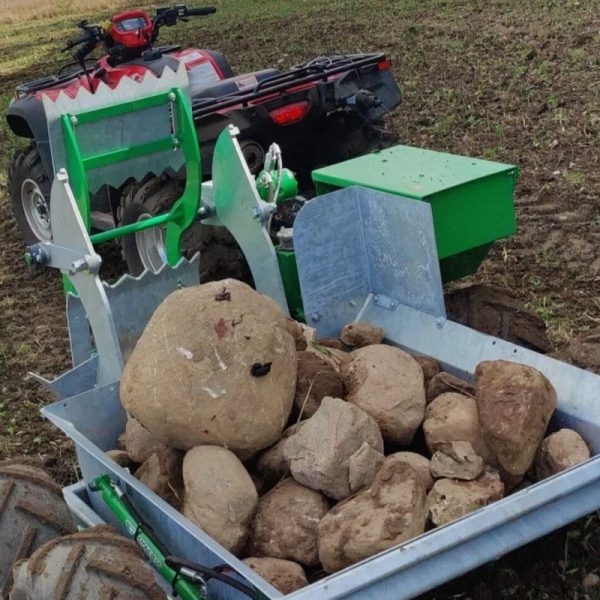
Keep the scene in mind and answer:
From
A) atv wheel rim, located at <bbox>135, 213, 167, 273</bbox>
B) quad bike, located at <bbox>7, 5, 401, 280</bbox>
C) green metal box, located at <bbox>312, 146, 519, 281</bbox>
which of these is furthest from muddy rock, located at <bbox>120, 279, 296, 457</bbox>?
atv wheel rim, located at <bbox>135, 213, 167, 273</bbox>

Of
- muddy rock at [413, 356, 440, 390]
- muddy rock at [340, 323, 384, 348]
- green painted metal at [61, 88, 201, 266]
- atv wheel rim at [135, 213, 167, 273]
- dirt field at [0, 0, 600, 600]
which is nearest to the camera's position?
muddy rock at [413, 356, 440, 390]

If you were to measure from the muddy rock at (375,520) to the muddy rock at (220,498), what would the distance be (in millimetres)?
223

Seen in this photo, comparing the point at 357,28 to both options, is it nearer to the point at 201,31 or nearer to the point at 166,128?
the point at 201,31

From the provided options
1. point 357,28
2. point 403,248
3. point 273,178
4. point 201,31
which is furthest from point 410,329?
point 201,31

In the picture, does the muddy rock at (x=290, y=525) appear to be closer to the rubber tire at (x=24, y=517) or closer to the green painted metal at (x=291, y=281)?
the rubber tire at (x=24, y=517)

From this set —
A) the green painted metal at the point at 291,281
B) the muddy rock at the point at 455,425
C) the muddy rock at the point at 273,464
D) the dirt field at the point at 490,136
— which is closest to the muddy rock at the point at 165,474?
the muddy rock at the point at 273,464

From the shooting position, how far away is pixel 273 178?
365 cm

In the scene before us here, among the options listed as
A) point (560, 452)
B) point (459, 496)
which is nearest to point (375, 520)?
point (459, 496)

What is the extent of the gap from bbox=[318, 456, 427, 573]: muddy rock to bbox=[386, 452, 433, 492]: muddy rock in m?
0.11

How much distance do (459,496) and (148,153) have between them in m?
1.79

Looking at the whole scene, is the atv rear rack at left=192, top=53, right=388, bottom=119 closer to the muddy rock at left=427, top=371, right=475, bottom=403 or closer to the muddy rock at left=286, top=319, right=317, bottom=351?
the muddy rock at left=286, top=319, right=317, bottom=351

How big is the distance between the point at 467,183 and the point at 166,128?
1.08 m

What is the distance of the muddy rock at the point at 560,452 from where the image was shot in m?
2.60

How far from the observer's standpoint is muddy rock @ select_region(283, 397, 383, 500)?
259cm
